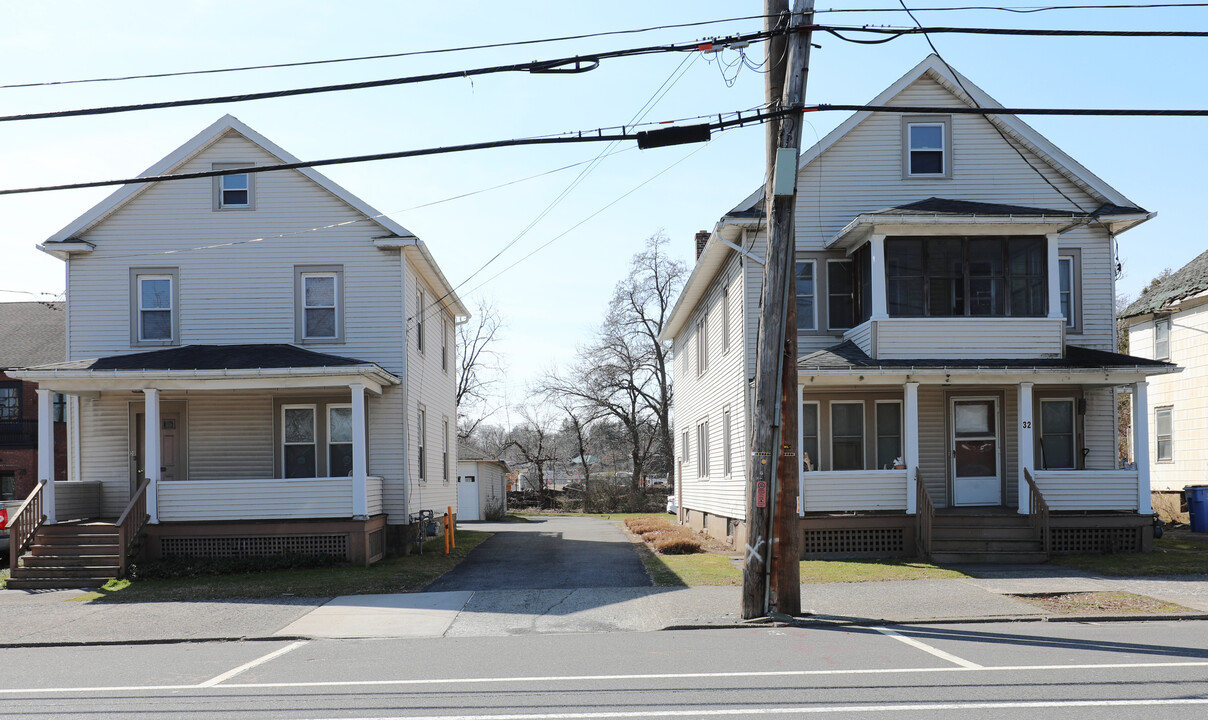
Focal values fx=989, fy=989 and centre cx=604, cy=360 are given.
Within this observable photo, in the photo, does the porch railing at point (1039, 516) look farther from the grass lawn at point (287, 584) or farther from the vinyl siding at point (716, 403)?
the grass lawn at point (287, 584)

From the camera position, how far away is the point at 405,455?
21344 mm

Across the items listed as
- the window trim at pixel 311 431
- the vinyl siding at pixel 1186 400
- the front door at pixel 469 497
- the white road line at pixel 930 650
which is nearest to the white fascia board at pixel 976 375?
the white road line at pixel 930 650

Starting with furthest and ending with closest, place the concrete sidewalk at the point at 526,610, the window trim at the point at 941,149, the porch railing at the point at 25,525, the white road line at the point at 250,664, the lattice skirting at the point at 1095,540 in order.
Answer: the window trim at the point at 941,149 < the lattice skirting at the point at 1095,540 < the porch railing at the point at 25,525 < the concrete sidewalk at the point at 526,610 < the white road line at the point at 250,664

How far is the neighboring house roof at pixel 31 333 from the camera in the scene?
1260 inches

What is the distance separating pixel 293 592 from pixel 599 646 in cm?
701

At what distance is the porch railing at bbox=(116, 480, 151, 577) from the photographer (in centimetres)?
1758

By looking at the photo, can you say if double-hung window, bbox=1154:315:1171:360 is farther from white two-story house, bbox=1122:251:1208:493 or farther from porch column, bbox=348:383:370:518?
porch column, bbox=348:383:370:518

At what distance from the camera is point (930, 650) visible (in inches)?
389

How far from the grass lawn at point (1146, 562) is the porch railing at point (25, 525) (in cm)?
1857

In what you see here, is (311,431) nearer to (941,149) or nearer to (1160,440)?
(941,149)

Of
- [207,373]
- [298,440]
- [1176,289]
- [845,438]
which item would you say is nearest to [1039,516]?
[845,438]

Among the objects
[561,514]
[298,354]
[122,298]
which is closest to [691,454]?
[298,354]

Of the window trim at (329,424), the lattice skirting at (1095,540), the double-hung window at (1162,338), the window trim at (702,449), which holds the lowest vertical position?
the lattice skirting at (1095,540)

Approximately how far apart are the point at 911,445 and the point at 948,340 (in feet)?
7.26
